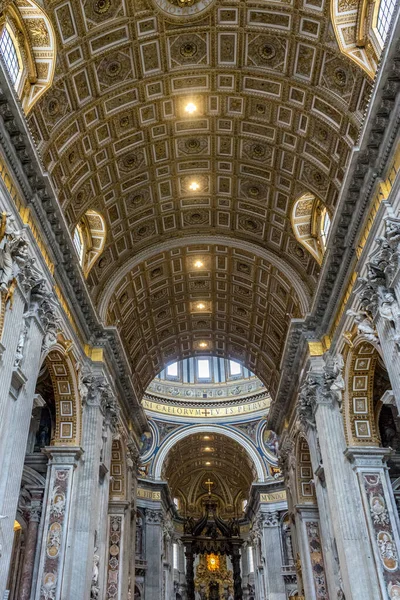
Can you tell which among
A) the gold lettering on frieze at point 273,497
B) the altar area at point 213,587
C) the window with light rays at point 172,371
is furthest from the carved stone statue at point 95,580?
the altar area at point 213,587

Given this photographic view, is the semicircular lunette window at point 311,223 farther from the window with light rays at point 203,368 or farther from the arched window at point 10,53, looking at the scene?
the window with light rays at point 203,368

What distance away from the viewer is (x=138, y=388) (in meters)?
27.9

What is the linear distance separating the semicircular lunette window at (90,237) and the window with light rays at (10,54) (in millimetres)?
6479

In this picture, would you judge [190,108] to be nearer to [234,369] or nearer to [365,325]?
[365,325]

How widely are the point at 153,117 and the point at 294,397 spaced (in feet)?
40.3

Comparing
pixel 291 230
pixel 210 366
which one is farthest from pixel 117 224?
pixel 210 366

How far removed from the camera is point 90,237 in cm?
1989

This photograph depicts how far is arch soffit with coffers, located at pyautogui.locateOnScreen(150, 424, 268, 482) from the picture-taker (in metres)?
41.7

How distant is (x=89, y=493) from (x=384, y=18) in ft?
49.2

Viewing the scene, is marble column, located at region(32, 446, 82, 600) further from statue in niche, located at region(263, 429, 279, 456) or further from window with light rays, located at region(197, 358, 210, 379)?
window with light rays, located at region(197, 358, 210, 379)

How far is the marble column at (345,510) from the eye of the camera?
14320 mm

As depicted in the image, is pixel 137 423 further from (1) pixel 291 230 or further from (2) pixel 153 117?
(2) pixel 153 117

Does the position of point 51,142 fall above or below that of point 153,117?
below

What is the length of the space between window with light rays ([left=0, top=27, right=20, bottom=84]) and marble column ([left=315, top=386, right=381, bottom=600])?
12750 millimetres
